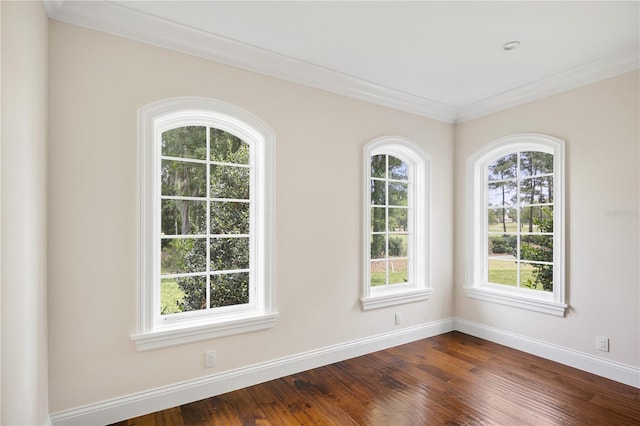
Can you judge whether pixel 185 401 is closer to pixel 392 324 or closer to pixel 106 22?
pixel 392 324

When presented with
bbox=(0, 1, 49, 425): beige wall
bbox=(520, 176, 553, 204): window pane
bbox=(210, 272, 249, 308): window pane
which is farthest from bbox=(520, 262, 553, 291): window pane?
bbox=(0, 1, 49, 425): beige wall

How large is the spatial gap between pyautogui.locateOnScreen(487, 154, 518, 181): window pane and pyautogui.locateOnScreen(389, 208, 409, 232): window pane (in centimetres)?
111

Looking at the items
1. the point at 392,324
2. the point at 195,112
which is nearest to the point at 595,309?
the point at 392,324

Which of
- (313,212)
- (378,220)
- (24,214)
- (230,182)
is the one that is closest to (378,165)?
(378,220)

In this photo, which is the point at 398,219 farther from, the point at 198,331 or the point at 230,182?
the point at 198,331

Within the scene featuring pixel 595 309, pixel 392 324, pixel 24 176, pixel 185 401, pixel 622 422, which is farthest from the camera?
pixel 392 324

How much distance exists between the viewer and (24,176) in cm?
168

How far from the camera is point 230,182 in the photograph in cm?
295

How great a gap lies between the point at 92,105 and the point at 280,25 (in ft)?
4.58

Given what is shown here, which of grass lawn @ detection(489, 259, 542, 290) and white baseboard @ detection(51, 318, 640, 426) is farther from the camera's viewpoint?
grass lawn @ detection(489, 259, 542, 290)

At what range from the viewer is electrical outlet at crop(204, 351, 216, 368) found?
2662 mm

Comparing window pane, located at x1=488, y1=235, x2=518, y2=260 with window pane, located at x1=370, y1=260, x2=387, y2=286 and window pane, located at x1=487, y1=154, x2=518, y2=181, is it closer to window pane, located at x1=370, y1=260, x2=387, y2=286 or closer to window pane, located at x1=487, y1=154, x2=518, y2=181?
window pane, located at x1=487, y1=154, x2=518, y2=181

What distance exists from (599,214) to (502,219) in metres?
0.99

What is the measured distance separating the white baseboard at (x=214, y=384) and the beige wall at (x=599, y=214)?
169 centimetres
